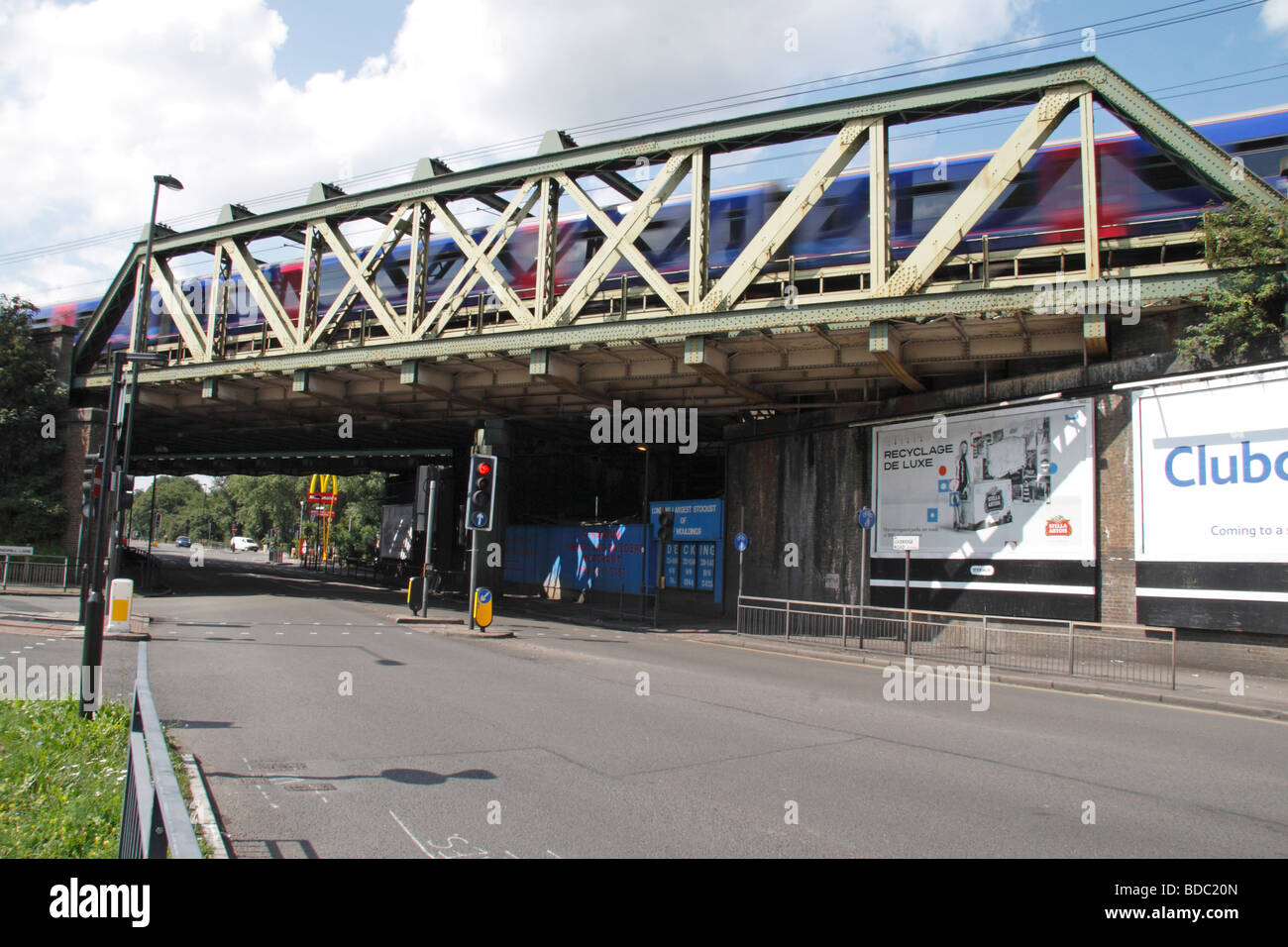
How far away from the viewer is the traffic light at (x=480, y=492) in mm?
18875

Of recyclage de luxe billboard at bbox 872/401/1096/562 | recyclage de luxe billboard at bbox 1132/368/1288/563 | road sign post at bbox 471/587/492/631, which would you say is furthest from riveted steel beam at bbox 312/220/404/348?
recyclage de luxe billboard at bbox 1132/368/1288/563

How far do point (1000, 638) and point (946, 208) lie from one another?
9.56 metres

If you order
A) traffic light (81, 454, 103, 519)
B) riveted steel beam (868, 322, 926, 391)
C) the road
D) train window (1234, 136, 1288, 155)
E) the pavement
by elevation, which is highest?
train window (1234, 136, 1288, 155)

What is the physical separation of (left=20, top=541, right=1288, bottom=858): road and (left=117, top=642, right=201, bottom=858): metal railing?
3.44 ft

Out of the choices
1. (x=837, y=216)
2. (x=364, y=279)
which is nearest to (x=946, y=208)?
(x=837, y=216)

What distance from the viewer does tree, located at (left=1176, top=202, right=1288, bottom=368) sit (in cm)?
1434

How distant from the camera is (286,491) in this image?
82125 millimetres

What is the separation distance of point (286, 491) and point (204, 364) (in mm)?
59221

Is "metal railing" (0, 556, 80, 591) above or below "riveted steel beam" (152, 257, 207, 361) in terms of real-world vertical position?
below

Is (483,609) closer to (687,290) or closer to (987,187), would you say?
(687,290)

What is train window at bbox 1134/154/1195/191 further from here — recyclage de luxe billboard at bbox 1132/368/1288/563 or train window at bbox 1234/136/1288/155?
recyclage de luxe billboard at bbox 1132/368/1288/563

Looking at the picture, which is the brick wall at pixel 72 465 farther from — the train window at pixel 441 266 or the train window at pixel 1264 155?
the train window at pixel 1264 155
